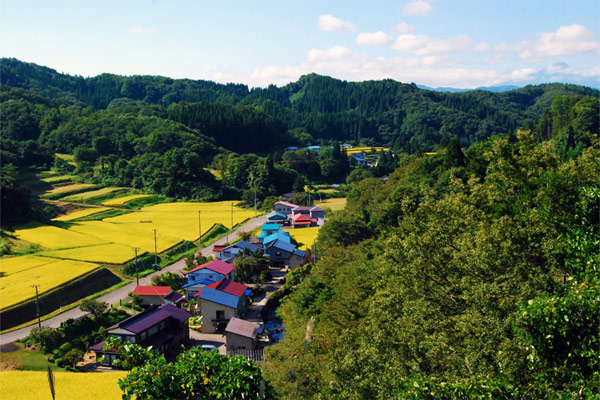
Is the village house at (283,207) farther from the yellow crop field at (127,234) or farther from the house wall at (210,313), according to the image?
the house wall at (210,313)

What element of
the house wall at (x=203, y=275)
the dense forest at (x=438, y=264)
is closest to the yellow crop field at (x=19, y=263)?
the house wall at (x=203, y=275)

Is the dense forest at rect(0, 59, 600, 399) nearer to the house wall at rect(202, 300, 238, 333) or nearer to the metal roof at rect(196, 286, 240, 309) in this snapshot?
the metal roof at rect(196, 286, 240, 309)

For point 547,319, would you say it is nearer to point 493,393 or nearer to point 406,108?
point 493,393

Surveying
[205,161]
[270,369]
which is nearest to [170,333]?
[270,369]

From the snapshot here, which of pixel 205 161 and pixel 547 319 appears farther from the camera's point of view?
pixel 205 161

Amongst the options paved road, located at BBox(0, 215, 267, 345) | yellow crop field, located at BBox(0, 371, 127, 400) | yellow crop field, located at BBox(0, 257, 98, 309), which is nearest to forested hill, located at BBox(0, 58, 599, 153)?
paved road, located at BBox(0, 215, 267, 345)

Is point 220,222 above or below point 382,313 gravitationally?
below
